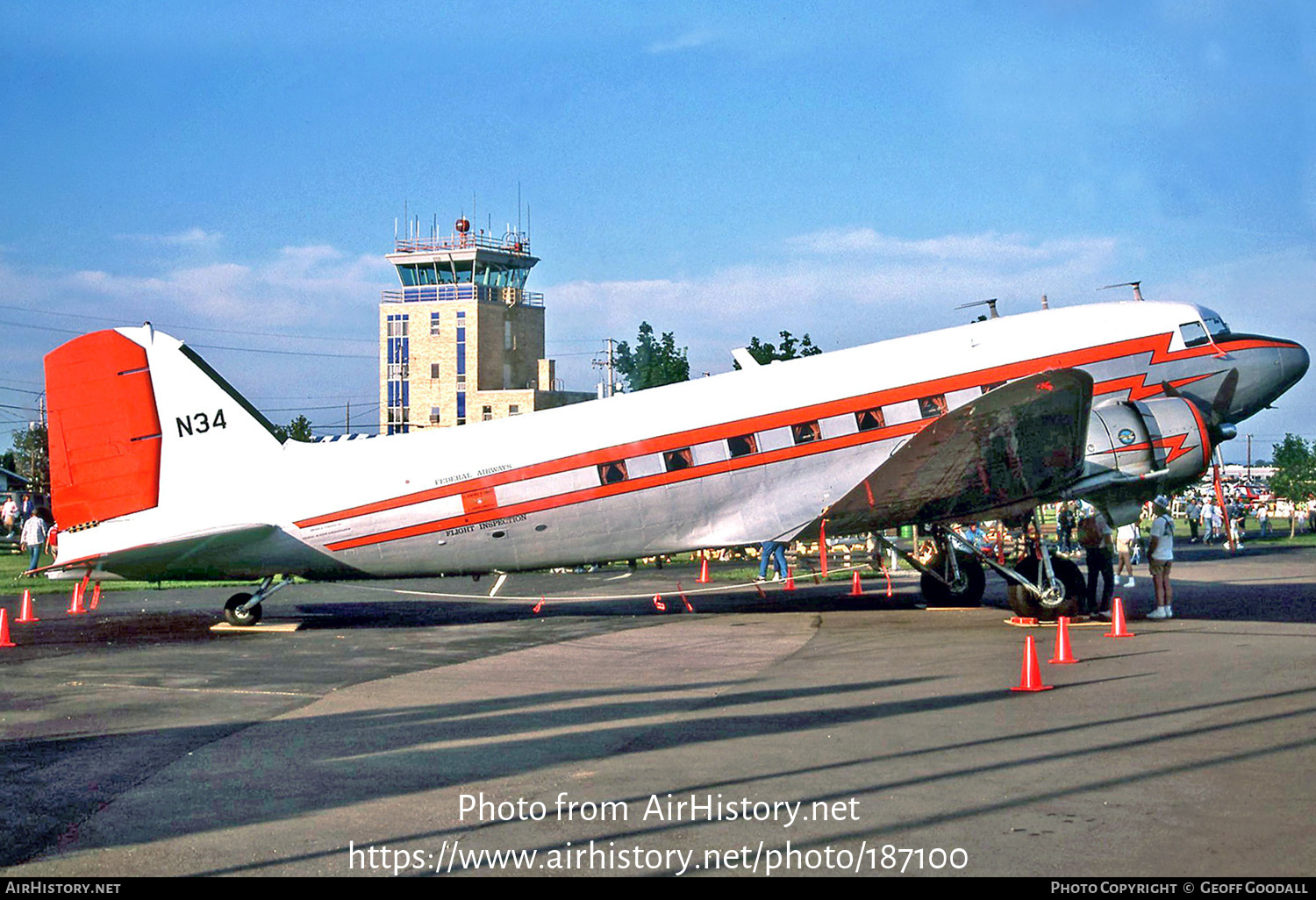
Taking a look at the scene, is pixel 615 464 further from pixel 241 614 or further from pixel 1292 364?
pixel 1292 364

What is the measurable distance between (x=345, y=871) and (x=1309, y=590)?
20499 millimetres

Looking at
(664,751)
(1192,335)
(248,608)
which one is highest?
(1192,335)

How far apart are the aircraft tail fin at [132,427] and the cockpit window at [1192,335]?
13.8 m

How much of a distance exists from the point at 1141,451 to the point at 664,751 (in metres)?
A: 10.2

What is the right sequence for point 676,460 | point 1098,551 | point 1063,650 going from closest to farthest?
point 1063,650 → point 676,460 → point 1098,551

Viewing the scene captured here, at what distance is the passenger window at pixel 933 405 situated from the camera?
17266mm

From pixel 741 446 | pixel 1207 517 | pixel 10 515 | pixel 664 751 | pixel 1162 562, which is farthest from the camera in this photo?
pixel 10 515

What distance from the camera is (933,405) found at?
17.3 metres

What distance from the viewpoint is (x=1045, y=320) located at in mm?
17734

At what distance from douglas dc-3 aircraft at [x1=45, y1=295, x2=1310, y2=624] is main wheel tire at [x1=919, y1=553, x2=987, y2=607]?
7.22ft

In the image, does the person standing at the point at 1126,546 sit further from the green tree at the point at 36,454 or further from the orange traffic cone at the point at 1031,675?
the green tree at the point at 36,454

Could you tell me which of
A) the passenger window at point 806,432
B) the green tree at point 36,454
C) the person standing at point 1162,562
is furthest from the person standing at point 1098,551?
the green tree at point 36,454

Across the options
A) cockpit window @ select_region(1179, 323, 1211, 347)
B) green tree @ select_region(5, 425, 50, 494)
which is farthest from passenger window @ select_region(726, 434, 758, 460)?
green tree @ select_region(5, 425, 50, 494)

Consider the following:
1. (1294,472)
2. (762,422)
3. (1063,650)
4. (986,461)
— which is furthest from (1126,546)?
(1294,472)
